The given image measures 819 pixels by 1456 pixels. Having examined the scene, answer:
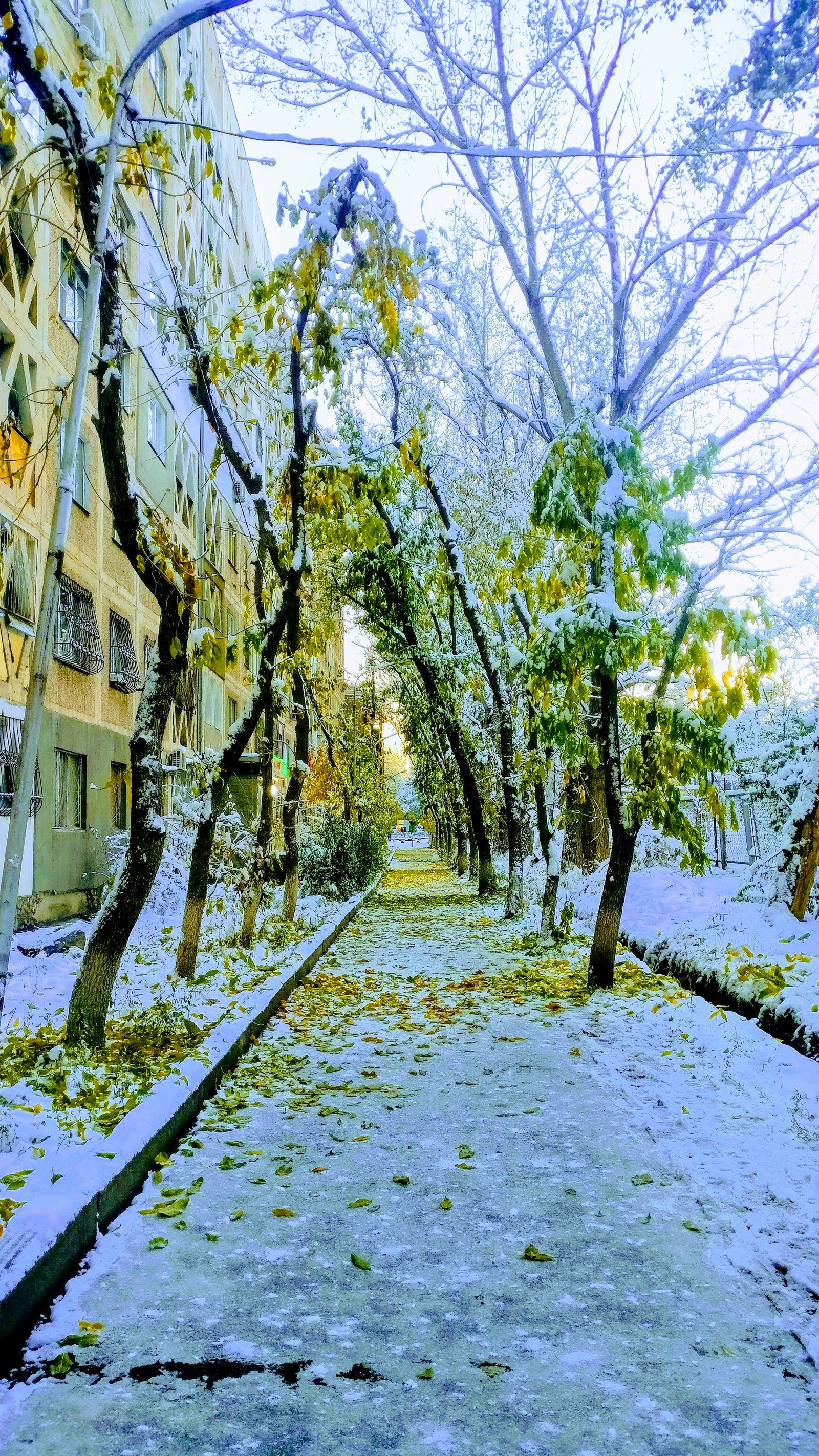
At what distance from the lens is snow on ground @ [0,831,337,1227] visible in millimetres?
4648

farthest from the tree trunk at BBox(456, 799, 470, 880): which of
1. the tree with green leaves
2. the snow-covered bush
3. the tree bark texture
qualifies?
the tree with green leaves

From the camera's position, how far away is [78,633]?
49.3 ft

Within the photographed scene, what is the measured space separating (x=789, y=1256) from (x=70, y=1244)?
97.5 inches

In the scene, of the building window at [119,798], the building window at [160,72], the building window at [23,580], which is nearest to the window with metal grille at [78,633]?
the building window at [23,580]

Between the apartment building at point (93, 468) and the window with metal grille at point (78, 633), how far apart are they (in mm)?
33

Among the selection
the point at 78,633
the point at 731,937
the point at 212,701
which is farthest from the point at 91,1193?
the point at 212,701

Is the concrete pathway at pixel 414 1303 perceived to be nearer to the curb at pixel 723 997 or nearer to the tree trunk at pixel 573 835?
the curb at pixel 723 997

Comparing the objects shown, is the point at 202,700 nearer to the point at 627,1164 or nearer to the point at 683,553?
Answer: the point at 683,553

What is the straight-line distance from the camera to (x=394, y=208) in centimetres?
776

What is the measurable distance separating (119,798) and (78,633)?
11.6 feet

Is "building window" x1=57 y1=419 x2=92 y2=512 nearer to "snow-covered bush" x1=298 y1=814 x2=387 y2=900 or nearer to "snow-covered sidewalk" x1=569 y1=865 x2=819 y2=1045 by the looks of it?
"snow-covered bush" x1=298 y1=814 x2=387 y2=900

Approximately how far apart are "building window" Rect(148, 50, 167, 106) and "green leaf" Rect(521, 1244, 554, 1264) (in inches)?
789

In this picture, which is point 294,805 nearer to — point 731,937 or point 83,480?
point 731,937

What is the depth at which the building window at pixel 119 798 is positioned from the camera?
16.8 meters
